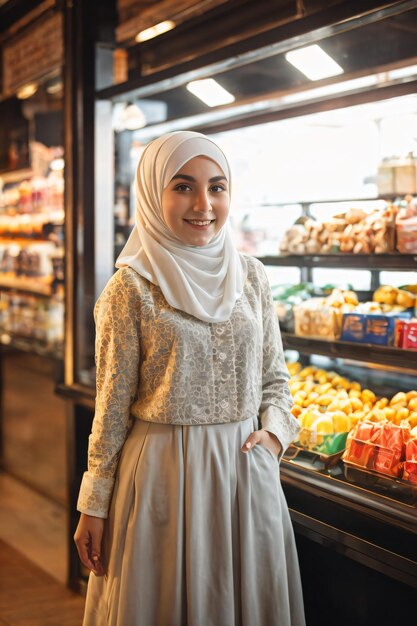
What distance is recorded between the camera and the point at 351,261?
A: 2.76 metres

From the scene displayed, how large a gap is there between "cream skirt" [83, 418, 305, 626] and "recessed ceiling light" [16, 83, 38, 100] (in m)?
3.71

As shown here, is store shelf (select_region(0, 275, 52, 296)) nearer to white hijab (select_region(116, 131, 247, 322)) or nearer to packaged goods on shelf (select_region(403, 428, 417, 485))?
white hijab (select_region(116, 131, 247, 322))

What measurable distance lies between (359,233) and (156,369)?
117cm

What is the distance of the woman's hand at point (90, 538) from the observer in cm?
196

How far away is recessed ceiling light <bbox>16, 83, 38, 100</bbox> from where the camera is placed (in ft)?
16.5

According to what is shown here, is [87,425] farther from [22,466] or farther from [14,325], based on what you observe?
[14,325]

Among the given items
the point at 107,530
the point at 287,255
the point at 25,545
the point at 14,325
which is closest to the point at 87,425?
the point at 25,545

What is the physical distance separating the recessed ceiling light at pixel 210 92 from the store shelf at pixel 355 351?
1097 millimetres

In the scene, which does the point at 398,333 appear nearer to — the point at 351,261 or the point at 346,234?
the point at 351,261

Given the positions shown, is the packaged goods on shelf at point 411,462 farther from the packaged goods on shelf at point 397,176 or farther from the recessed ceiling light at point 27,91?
the recessed ceiling light at point 27,91

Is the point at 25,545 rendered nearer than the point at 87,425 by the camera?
No

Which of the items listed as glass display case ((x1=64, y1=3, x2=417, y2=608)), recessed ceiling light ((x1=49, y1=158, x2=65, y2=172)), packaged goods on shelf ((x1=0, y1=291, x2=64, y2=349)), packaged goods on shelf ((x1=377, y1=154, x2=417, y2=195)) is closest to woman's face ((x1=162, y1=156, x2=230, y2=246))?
glass display case ((x1=64, y1=3, x2=417, y2=608))

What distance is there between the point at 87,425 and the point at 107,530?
1.61m

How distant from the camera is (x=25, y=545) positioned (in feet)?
13.7
